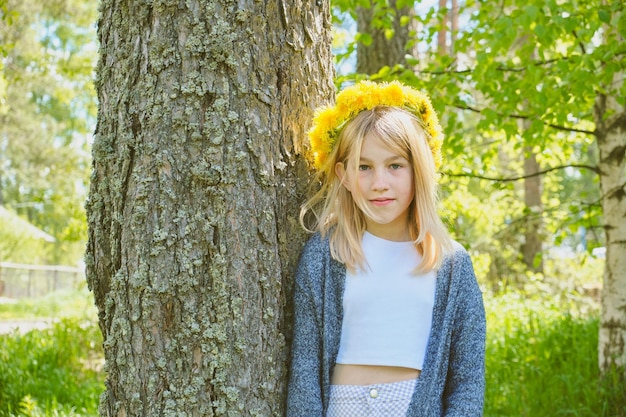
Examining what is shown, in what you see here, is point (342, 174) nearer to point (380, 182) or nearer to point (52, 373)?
point (380, 182)

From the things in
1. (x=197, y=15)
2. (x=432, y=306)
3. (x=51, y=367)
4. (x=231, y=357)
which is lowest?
(x=51, y=367)

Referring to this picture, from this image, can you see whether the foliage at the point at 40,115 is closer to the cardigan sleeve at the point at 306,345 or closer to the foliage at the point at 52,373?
the foliage at the point at 52,373

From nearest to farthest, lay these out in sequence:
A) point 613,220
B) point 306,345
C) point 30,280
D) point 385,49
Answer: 1. point 306,345
2. point 613,220
3. point 385,49
4. point 30,280

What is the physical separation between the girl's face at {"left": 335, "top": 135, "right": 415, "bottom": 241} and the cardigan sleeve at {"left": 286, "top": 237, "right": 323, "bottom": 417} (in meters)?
0.25

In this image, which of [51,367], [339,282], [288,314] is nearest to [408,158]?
[339,282]

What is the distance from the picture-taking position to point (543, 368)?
4668 millimetres

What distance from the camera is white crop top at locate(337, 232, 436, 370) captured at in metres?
2.05

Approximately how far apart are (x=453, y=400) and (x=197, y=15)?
4.71ft

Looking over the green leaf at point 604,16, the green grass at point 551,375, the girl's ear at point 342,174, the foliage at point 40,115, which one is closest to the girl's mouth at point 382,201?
the girl's ear at point 342,174

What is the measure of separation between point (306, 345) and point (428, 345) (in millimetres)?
400

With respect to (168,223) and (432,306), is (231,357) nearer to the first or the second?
(168,223)

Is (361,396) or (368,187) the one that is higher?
(368,187)

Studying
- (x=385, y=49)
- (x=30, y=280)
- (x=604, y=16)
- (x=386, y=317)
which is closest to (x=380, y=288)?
(x=386, y=317)

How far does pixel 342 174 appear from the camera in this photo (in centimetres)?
218
